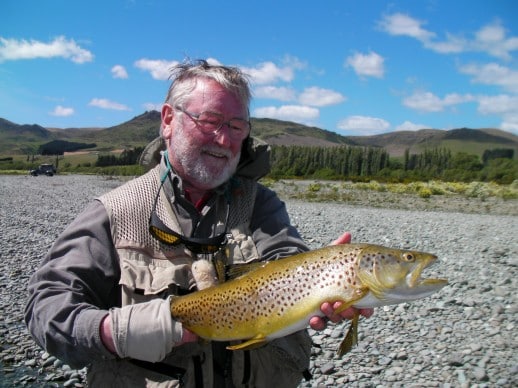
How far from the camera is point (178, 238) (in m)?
3.09

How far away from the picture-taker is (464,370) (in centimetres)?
726

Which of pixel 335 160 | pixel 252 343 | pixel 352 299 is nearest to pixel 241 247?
pixel 252 343

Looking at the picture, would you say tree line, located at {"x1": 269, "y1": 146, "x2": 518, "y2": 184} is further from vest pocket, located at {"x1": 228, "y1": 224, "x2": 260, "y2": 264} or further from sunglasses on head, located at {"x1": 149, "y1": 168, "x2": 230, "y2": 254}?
sunglasses on head, located at {"x1": 149, "y1": 168, "x2": 230, "y2": 254}

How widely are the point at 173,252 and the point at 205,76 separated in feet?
3.93

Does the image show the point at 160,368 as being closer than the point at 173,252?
Yes

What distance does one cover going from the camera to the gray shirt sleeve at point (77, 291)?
8.52 feet

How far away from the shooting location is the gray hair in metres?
3.29

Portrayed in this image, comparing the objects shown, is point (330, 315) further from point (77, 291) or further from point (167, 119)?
point (167, 119)

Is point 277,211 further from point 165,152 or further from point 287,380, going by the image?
point 287,380

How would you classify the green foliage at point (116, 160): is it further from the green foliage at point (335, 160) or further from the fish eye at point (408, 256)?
the fish eye at point (408, 256)

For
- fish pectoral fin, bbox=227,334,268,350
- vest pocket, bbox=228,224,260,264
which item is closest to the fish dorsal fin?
vest pocket, bbox=228,224,260,264

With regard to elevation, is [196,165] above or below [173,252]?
above

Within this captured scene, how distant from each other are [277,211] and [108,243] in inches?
46.5

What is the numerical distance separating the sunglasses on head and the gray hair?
0.80 metres
